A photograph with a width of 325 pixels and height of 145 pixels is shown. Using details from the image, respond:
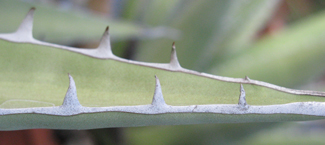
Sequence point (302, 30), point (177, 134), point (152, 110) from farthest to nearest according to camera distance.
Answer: point (302, 30) < point (177, 134) < point (152, 110)

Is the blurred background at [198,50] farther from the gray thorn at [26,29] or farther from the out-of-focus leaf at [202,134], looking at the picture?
the gray thorn at [26,29]

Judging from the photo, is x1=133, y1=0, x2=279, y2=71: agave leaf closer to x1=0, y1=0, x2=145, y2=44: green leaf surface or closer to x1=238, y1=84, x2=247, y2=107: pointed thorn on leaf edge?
x1=0, y1=0, x2=145, y2=44: green leaf surface

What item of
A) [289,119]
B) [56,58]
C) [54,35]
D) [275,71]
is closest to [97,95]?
[56,58]

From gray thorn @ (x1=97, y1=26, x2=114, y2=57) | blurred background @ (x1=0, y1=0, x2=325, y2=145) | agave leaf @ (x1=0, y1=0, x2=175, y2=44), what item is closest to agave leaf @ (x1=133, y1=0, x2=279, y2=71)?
blurred background @ (x1=0, y1=0, x2=325, y2=145)

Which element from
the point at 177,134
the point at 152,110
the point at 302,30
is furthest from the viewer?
the point at 302,30

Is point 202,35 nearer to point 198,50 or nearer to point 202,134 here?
point 198,50

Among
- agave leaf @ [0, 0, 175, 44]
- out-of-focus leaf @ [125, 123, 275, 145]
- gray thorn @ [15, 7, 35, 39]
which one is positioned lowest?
out-of-focus leaf @ [125, 123, 275, 145]

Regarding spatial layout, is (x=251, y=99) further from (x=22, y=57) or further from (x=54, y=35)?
(x=54, y=35)

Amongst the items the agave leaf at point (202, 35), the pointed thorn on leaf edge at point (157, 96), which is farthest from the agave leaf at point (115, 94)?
the agave leaf at point (202, 35)
